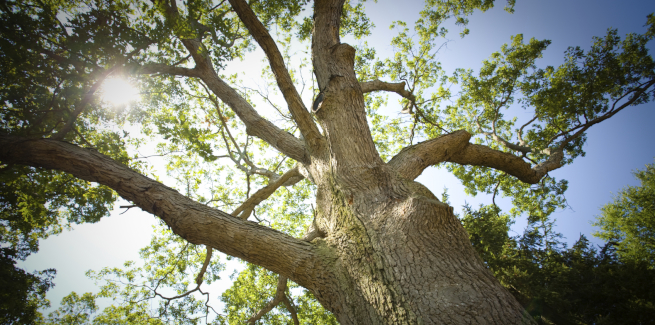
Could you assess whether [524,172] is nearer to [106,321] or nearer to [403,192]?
[403,192]

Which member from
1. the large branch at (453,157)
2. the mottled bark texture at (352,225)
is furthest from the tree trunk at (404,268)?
the large branch at (453,157)

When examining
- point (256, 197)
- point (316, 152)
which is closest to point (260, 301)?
point (256, 197)

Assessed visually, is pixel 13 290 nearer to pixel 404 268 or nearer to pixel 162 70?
pixel 162 70

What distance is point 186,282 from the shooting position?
776cm

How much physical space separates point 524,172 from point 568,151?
382cm

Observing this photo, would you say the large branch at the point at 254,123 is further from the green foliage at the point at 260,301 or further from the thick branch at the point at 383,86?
the green foliage at the point at 260,301

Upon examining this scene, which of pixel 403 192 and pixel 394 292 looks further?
pixel 403 192

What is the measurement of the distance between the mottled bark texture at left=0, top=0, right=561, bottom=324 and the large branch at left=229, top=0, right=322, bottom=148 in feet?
0.05

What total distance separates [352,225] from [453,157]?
8.61 ft

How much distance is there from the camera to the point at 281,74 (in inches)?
134

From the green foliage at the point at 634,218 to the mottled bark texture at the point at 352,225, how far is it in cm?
1337

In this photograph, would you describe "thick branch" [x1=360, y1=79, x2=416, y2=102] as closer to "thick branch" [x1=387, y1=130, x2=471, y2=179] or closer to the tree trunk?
"thick branch" [x1=387, y1=130, x2=471, y2=179]

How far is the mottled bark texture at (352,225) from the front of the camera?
1881mm

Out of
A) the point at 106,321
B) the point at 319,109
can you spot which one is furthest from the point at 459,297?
the point at 106,321
